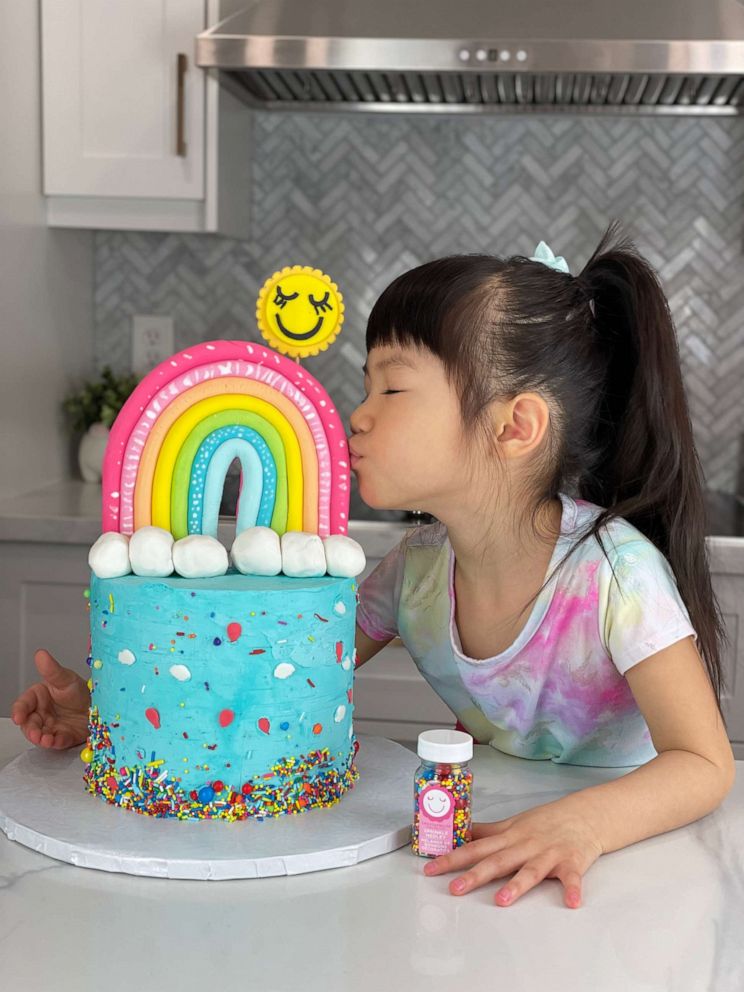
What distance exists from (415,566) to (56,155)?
4.88 feet

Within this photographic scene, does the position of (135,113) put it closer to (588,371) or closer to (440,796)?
(588,371)

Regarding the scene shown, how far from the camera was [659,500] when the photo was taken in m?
1.18

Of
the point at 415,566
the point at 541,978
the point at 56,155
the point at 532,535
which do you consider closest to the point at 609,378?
the point at 532,535

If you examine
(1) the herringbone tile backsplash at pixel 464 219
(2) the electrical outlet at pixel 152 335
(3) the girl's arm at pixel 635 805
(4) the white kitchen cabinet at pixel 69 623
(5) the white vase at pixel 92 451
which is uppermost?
(1) the herringbone tile backsplash at pixel 464 219

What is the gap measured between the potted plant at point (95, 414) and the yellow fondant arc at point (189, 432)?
1710mm

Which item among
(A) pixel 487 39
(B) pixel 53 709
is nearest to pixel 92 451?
(A) pixel 487 39

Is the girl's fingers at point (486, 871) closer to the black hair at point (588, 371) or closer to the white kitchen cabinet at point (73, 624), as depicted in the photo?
the black hair at point (588, 371)

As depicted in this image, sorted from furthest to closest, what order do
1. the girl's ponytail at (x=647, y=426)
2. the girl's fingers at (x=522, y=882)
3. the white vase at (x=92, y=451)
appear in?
the white vase at (x=92, y=451), the girl's ponytail at (x=647, y=426), the girl's fingers at (x=522, y=882)

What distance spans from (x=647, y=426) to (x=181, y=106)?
1460 mm

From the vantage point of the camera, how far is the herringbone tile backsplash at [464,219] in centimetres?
267

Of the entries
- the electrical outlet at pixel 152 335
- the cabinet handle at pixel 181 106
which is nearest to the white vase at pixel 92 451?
the electrical outlet at pixel 152 335

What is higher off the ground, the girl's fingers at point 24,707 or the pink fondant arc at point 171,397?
the pink fondant arc at point 171,397

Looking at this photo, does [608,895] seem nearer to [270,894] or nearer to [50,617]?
[270,894]

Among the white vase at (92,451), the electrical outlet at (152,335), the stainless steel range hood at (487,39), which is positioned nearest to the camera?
the stainless steel range hood at (487,39)
